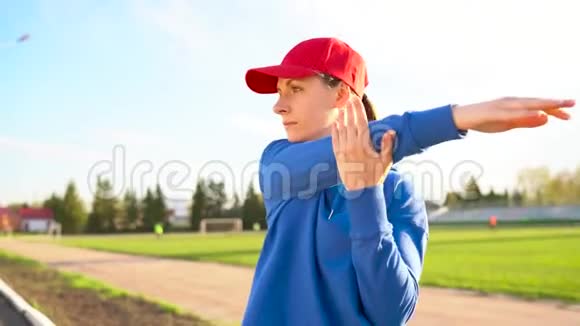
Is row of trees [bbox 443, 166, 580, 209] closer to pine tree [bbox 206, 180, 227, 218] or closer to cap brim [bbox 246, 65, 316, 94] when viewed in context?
pine tree [bbox 206, 180, 227, 218]

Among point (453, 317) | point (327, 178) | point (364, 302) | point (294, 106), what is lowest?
point (453, 317)

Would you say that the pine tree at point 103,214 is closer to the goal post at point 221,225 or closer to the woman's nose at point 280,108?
the goal post at point 221,225

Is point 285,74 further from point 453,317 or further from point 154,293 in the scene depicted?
point 154,293

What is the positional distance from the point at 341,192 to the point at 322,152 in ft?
0.40

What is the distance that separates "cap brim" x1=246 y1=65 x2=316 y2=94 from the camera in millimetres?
1484

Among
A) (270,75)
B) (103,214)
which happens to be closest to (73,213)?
(103,214)

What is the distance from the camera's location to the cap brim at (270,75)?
148cm

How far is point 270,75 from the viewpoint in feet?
5.24

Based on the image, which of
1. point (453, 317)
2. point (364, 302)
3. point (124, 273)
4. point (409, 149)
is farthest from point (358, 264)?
point (124, 273)

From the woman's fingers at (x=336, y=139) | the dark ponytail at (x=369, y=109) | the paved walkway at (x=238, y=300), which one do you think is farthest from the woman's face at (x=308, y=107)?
the paved walkway at (x=238, y=300)

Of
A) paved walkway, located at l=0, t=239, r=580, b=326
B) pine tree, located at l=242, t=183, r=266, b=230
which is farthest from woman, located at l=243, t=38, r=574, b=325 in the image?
pine tree, located at l=242, t=183, r=266, b=230

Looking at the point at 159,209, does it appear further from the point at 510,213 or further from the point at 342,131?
the point at 342,131

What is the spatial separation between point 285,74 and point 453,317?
7.58 meters

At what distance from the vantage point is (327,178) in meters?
1.33
